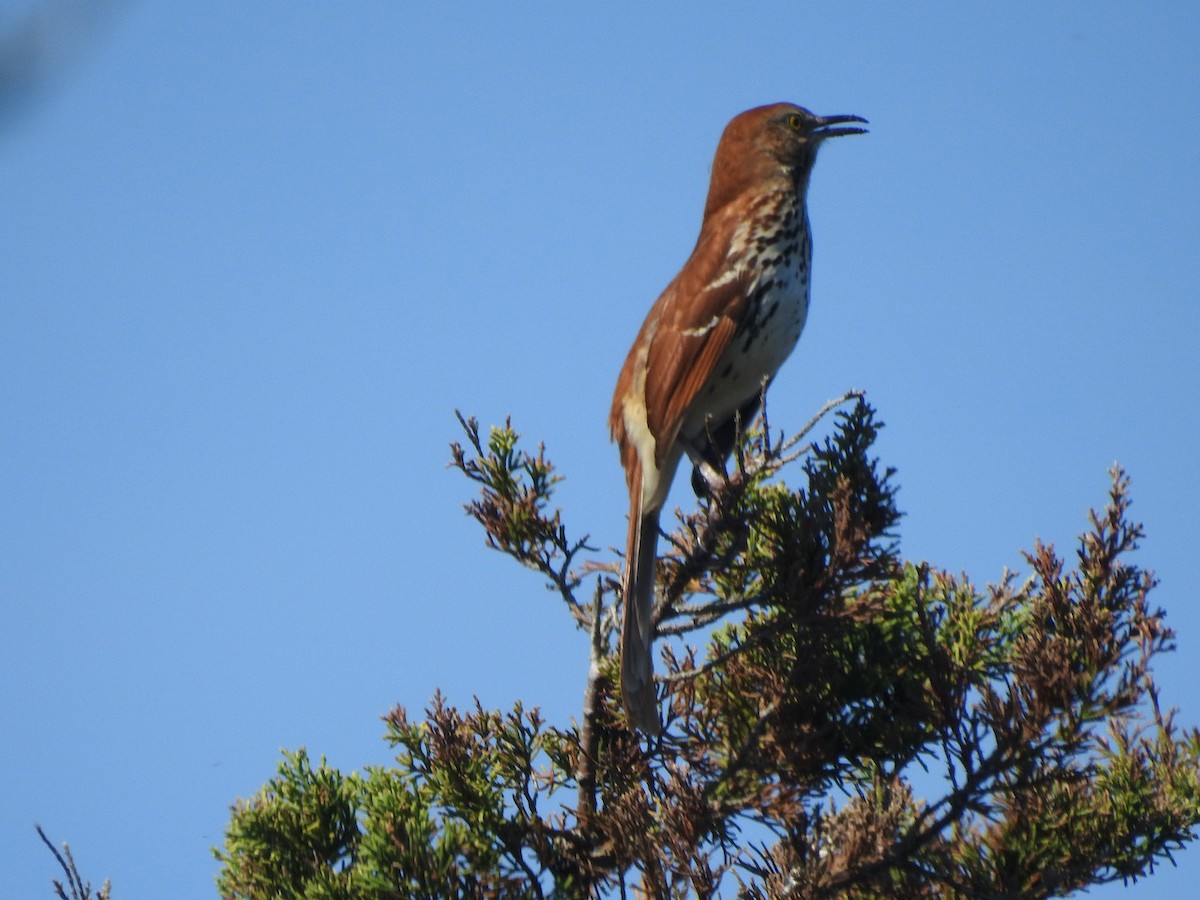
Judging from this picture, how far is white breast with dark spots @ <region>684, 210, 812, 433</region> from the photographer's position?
4.48m

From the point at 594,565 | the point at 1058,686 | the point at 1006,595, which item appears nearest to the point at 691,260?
the point at 594,565

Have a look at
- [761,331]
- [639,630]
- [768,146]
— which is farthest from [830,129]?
[639,630]

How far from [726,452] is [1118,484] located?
169 cm

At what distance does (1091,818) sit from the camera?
340 cm

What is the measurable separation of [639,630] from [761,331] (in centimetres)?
136

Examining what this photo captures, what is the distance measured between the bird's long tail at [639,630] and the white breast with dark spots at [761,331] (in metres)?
0.72

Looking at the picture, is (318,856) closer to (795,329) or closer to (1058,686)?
(1058,686)

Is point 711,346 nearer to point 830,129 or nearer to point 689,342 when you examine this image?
point 689,342

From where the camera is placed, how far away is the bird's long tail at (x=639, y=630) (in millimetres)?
3447

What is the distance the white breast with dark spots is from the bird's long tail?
72 centimetres

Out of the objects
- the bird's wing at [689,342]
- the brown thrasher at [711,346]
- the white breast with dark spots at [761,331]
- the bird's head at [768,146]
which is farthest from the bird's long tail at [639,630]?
the bird's head at [768,146]

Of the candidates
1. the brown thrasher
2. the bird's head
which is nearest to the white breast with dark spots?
the brown thrasher

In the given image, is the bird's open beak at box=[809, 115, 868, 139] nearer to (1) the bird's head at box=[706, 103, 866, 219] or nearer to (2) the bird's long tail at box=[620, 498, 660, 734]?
(1) the bird's head at box=[706, 103, 866, 219]

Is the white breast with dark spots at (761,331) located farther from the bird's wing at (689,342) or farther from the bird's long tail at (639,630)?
the bird's long tail at (639,630)
